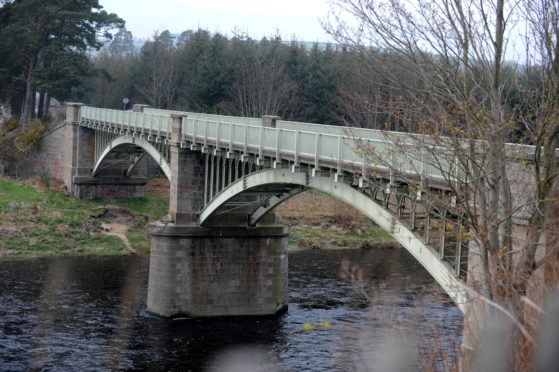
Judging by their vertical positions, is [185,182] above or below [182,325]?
above

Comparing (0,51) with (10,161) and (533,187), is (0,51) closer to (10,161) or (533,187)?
(10,161)

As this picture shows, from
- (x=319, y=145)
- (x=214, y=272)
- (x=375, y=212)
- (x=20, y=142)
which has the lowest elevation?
(x=214, y=272)

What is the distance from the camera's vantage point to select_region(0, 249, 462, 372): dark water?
26.0 meters

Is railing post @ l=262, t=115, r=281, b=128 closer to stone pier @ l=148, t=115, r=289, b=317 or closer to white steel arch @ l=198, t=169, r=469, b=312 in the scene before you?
white steel arch @ l=198, t=169, r=469, b=312

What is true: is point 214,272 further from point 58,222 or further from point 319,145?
point 58,222

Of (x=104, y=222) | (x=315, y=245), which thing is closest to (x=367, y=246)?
(x=315, y=245)

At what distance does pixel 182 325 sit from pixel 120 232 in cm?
1914

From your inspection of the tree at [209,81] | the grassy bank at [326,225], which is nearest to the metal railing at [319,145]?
the grassy bank at [326,225]

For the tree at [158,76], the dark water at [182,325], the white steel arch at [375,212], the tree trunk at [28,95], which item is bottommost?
the dark water at [182,325]

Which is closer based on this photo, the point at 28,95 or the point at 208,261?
the point at 208,261

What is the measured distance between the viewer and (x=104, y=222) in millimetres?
51250

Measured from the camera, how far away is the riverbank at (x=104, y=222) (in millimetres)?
45938

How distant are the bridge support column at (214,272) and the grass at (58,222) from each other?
13.7m

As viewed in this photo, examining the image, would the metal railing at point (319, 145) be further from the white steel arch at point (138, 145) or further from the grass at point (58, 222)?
the grass at point (58, 222)
